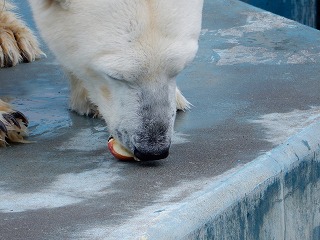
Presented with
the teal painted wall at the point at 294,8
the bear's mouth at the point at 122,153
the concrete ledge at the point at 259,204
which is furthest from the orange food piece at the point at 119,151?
the teal painted wall at the point at 294,8

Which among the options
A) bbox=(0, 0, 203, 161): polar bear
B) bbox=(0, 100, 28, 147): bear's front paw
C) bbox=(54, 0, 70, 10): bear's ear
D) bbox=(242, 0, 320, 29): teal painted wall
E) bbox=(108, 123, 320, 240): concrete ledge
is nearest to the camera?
bbox=(108, 123, 320, 240): concrete ledge

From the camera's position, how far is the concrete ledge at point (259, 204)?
1.86m

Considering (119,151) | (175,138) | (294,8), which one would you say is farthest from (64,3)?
(294,8)

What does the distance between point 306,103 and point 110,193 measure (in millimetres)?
936

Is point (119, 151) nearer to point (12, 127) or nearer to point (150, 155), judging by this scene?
point (150, 155)

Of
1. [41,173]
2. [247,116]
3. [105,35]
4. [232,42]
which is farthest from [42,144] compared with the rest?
[232,42]

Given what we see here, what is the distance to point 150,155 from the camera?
2168mm

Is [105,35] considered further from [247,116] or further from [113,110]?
[247,116]

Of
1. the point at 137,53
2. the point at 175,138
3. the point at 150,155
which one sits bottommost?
the point at 175,138

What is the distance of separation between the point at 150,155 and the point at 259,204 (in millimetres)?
272

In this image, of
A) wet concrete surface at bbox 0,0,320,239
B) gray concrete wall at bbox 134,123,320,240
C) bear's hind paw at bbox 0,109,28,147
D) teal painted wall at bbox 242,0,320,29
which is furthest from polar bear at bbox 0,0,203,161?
teal painted wall at bbox 242,0,320,29

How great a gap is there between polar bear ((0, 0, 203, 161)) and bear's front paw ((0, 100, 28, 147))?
1.02 feet

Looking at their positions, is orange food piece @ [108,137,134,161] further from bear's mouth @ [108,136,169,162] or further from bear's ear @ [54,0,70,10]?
bear's ear @ [54,0,70,10]

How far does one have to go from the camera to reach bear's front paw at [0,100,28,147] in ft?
8.02
